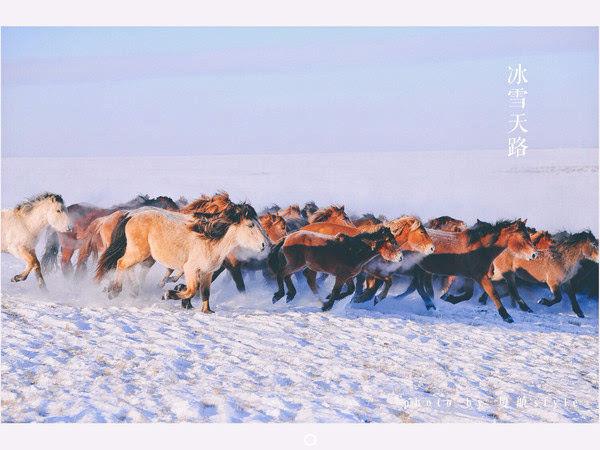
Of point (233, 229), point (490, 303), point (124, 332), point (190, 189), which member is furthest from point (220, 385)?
point (490, 303)

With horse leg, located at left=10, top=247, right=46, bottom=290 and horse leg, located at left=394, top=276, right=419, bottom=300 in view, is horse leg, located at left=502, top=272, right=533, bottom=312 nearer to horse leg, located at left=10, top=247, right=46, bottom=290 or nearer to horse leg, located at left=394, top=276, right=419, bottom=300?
horse leg, located at left=394, top=276, right=419, bottom=300

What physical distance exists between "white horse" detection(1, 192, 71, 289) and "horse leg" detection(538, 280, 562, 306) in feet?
16.0

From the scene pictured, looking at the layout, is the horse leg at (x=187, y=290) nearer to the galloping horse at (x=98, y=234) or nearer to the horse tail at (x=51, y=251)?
the galloping horse at (x=98, y=234)

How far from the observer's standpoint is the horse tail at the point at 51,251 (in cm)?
830

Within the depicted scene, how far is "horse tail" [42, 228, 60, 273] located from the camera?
830 cm

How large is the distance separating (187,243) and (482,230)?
3078 millimetres

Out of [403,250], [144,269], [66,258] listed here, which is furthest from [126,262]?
[403,250]

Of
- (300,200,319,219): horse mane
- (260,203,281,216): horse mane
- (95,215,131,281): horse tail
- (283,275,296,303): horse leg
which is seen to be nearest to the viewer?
→ (95,215,131,281): horse tail

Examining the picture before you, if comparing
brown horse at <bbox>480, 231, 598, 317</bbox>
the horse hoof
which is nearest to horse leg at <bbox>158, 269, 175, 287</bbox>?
the horse hoof

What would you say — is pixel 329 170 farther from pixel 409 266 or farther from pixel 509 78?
pixel 509 78

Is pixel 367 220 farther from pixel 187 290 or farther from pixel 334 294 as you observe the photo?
pixel 187 290

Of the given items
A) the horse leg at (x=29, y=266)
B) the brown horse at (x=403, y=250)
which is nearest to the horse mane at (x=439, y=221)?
the brown horse at (x=403, y=250)

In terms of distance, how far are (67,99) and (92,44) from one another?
625 millimetres

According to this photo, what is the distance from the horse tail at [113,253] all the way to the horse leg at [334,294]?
74.3 inches
